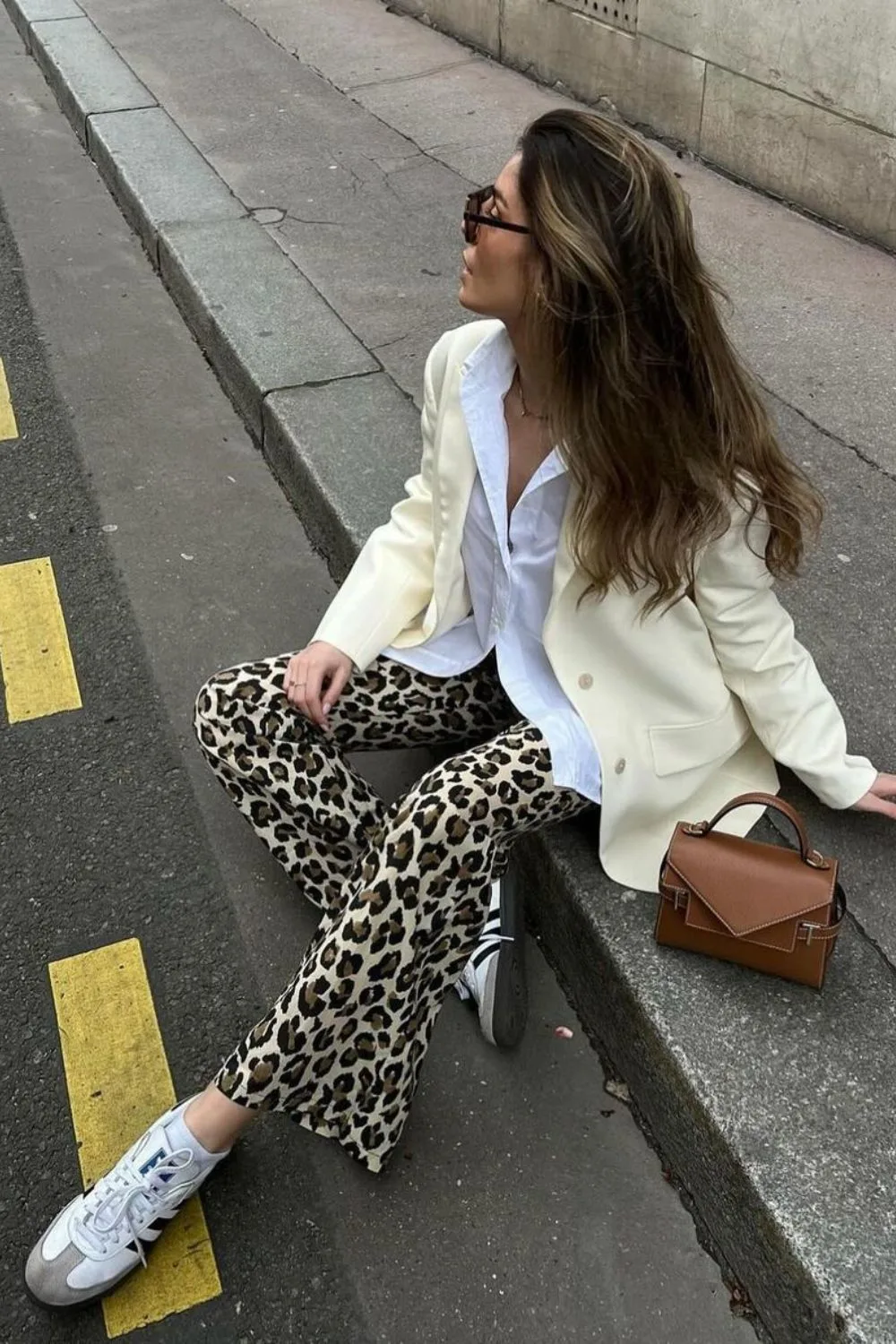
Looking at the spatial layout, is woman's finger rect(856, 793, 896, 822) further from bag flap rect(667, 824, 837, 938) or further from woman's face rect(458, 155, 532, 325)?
woman's face rect(458, 155, 532, 325)

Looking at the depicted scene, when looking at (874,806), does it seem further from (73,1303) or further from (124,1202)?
(73,1303)

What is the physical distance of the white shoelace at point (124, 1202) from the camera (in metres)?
1.91

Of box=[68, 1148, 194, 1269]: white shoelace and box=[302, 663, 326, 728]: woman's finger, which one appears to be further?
box=[302, 663, 326, 728]: woman's finger

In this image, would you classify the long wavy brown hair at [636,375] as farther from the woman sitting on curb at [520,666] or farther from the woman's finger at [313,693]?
the woman's finger at [313,693]

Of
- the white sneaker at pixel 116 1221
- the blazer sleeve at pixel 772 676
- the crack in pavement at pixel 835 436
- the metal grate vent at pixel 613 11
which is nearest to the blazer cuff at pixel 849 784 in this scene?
the blazer sleeve at pixel 772 676

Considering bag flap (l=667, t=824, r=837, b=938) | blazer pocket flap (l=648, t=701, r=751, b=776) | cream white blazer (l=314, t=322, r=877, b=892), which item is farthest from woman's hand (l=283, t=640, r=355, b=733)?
bag flap (l=667, t=824, r=837, b=938)

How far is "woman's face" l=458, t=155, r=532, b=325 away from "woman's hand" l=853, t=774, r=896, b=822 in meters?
1.00

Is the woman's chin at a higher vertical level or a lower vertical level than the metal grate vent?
higher

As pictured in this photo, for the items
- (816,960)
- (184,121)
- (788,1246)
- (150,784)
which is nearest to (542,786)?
(816,960)

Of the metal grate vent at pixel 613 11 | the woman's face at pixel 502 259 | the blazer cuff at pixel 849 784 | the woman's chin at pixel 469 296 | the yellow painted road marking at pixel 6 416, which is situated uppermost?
the woman's face at pixel 502 259

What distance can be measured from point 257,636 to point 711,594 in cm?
158

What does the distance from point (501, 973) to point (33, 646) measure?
175 centimetres

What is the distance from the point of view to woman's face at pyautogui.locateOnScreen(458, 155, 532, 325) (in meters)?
1.87

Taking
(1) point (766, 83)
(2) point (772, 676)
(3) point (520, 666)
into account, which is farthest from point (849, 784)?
(1) point (766, 83)
